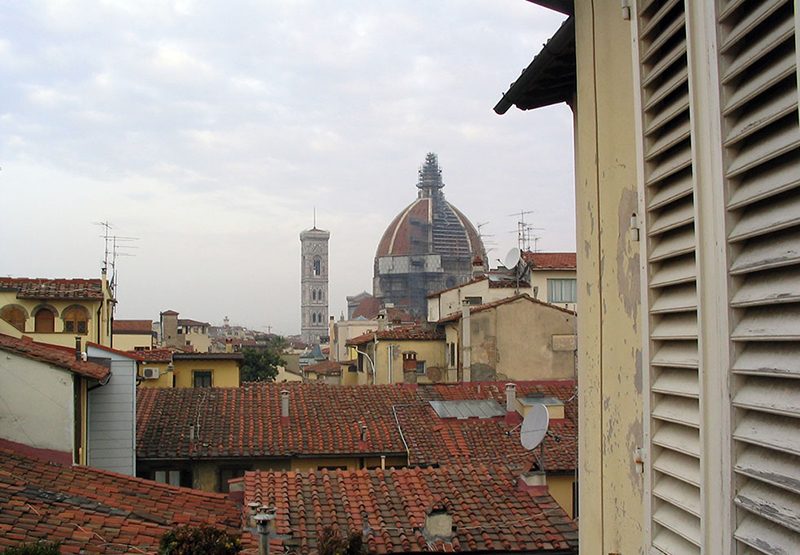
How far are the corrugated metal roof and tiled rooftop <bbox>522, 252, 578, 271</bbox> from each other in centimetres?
1585

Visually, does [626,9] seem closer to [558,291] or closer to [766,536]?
[766,536]

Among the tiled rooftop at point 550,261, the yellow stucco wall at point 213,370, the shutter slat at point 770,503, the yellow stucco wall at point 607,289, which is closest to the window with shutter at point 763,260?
the shutter slat at point 770,503

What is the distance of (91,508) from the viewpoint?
9.70 m

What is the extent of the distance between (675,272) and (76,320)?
57.7 ft

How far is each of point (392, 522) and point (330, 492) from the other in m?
1.19

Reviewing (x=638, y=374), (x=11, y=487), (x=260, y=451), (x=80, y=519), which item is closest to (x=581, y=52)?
(x=638, y=374)

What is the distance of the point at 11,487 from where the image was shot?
9.34 meters

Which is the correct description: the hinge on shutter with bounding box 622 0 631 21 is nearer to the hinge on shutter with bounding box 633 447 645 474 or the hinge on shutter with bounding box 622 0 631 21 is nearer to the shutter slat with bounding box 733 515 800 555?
the hinge on shutter with bounding box 633 447 645 474

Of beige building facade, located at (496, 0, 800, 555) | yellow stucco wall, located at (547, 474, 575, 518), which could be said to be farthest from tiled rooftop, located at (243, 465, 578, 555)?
beige building facade, located at (496, 0, 800, 555)

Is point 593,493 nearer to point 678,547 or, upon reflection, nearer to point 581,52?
point 678,547

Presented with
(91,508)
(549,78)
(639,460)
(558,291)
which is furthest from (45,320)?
(558,291)

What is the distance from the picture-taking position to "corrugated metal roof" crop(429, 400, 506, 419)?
2067cm

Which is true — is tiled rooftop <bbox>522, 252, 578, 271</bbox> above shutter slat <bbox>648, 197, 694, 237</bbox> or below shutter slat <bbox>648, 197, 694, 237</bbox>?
above

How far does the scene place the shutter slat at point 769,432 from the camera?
6.72 feet
